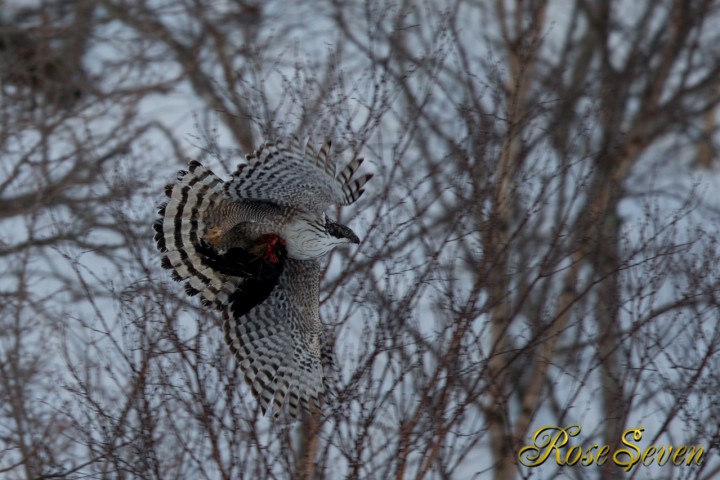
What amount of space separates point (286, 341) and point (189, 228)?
1077mm

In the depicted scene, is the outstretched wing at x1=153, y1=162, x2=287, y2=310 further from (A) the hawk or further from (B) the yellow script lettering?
(B) the yellow script lettering

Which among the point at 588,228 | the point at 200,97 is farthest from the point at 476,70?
the point at 588,228

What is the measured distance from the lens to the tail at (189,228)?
282 inches

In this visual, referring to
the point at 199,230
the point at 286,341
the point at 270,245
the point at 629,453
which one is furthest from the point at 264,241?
the point at 629,453

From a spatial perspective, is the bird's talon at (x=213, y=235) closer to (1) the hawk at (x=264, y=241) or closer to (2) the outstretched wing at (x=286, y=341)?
(1) the hawk at (x=264, y=241)

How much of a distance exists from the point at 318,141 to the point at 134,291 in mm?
1586

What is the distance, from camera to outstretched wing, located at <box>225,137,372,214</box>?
691cm

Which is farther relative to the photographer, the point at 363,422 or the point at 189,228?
the point at 189,228

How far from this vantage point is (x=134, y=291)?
644cm

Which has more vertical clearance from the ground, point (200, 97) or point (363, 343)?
point (200, 97)

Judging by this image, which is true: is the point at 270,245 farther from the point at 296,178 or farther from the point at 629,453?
the point at 629,453

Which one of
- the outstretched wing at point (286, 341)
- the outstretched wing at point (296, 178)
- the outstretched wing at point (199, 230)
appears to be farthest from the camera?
the outstretched wing at point (286, 341)

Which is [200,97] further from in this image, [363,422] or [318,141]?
[363,422]

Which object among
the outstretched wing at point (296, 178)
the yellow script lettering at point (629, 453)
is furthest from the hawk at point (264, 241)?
the yellow script lettering at point (629, 453)
